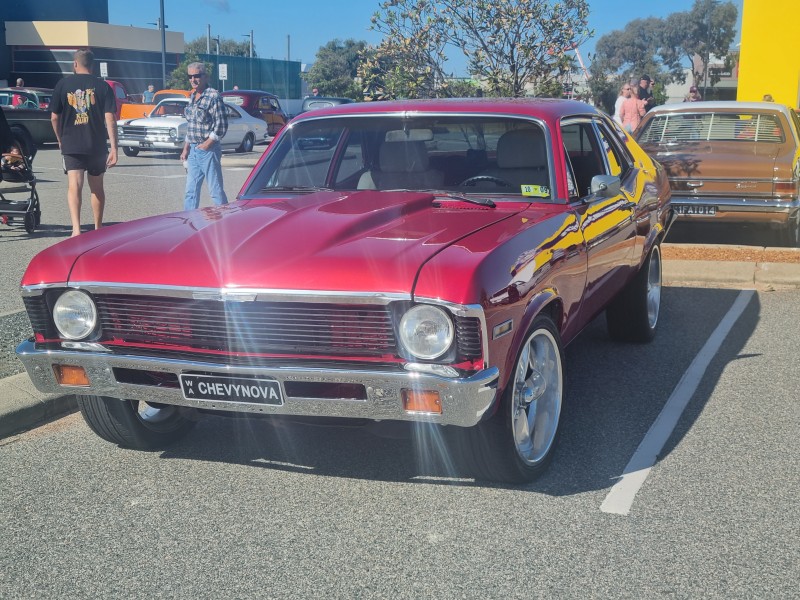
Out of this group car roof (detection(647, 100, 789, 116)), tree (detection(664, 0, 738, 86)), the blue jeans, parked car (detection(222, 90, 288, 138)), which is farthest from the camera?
tree (detection(664, 0, 738, 86))

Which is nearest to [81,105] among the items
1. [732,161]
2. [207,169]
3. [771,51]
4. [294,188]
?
[207,169]

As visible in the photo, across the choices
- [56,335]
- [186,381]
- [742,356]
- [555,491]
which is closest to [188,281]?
[186,381]

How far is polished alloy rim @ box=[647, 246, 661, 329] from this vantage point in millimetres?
6983

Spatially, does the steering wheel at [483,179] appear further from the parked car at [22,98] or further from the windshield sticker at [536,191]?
the parked car at [22,98]

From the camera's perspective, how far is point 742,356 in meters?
6.49

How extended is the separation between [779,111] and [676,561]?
9.18 metres

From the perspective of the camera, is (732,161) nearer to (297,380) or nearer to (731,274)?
(731,274)

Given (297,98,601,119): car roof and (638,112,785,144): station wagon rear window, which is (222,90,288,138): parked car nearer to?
(638,112,785,144): station wagon rear window

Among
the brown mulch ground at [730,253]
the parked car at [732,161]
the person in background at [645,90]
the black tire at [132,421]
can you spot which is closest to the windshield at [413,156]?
the black tire at [132,421]

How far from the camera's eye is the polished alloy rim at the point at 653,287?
6983mm

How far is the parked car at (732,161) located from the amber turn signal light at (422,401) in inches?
311

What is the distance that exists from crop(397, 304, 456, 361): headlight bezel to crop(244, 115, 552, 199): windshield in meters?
1.59

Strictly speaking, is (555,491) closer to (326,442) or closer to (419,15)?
(326,442)

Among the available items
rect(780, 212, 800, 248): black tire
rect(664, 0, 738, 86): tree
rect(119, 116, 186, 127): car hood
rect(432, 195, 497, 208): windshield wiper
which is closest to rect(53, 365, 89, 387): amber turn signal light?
rect(432, 195, 497, 208): windshield wiper
